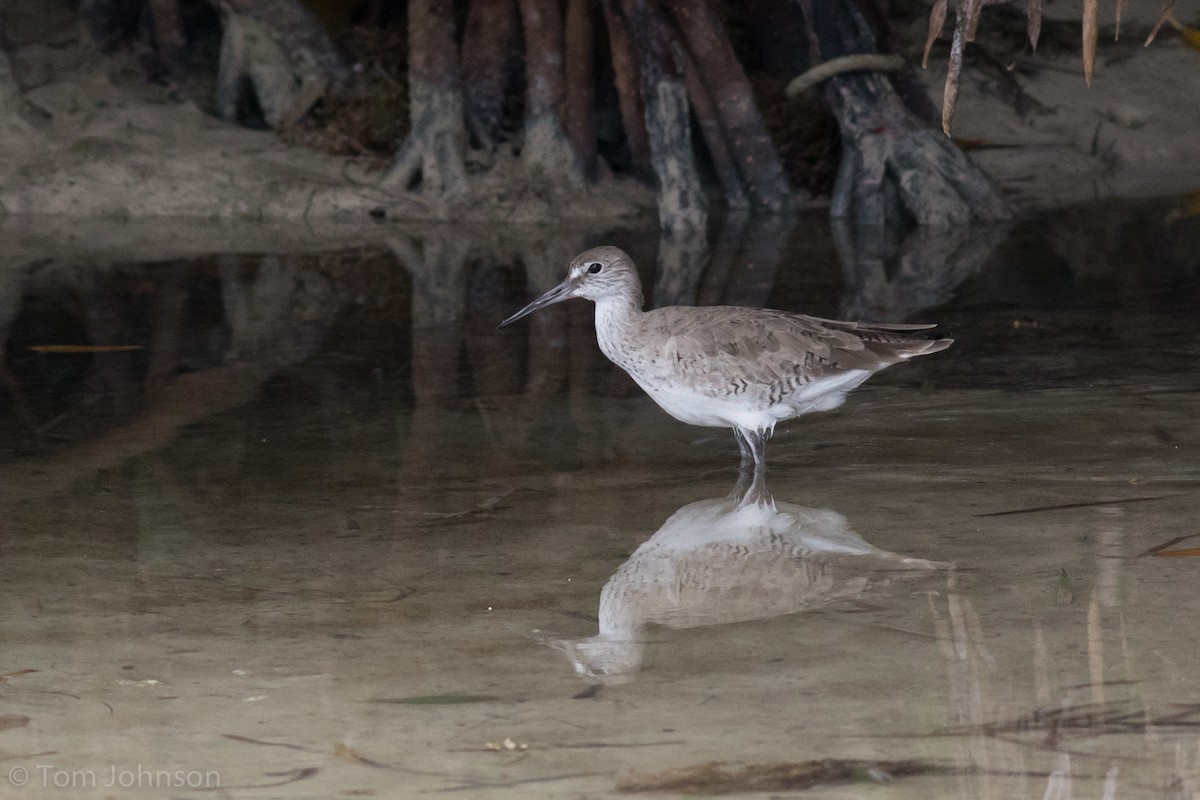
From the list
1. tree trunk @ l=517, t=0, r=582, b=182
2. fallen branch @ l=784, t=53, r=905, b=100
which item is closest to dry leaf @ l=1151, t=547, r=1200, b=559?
fallen branch @ l=784, t=53, r=905, b=100

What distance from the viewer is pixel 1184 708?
3.64m

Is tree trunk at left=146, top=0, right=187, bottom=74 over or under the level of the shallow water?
over

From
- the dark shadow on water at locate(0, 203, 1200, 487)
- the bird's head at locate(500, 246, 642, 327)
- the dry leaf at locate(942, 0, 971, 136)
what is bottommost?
the dark shadow on water at locate(0, 203, 1200, 487)

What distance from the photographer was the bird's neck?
20.2ft

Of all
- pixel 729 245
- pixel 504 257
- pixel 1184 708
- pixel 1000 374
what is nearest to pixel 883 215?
pixel 729 245

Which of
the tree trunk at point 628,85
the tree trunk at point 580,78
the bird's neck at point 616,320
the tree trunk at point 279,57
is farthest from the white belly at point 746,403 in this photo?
the tree trunk at point 279,57

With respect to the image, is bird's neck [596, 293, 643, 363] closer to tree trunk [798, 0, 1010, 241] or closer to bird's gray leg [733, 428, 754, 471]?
bird's gray leg [733, 428, 754, 471]

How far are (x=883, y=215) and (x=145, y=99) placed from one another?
22.6 feet

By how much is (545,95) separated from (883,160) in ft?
9.65

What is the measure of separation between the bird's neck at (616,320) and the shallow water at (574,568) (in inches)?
17.9

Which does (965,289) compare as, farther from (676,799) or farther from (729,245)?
(676,799)

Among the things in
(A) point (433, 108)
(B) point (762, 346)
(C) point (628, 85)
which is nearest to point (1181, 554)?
(B) point (762, 346)

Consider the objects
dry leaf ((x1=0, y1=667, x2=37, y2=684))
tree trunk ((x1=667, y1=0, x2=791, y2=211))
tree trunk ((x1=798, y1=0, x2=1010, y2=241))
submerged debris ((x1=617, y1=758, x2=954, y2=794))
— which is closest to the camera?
submerged debris ((x1=617, y1=758, x2=954, y2=794))

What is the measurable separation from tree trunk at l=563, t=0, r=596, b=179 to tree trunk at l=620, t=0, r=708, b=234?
71cm
